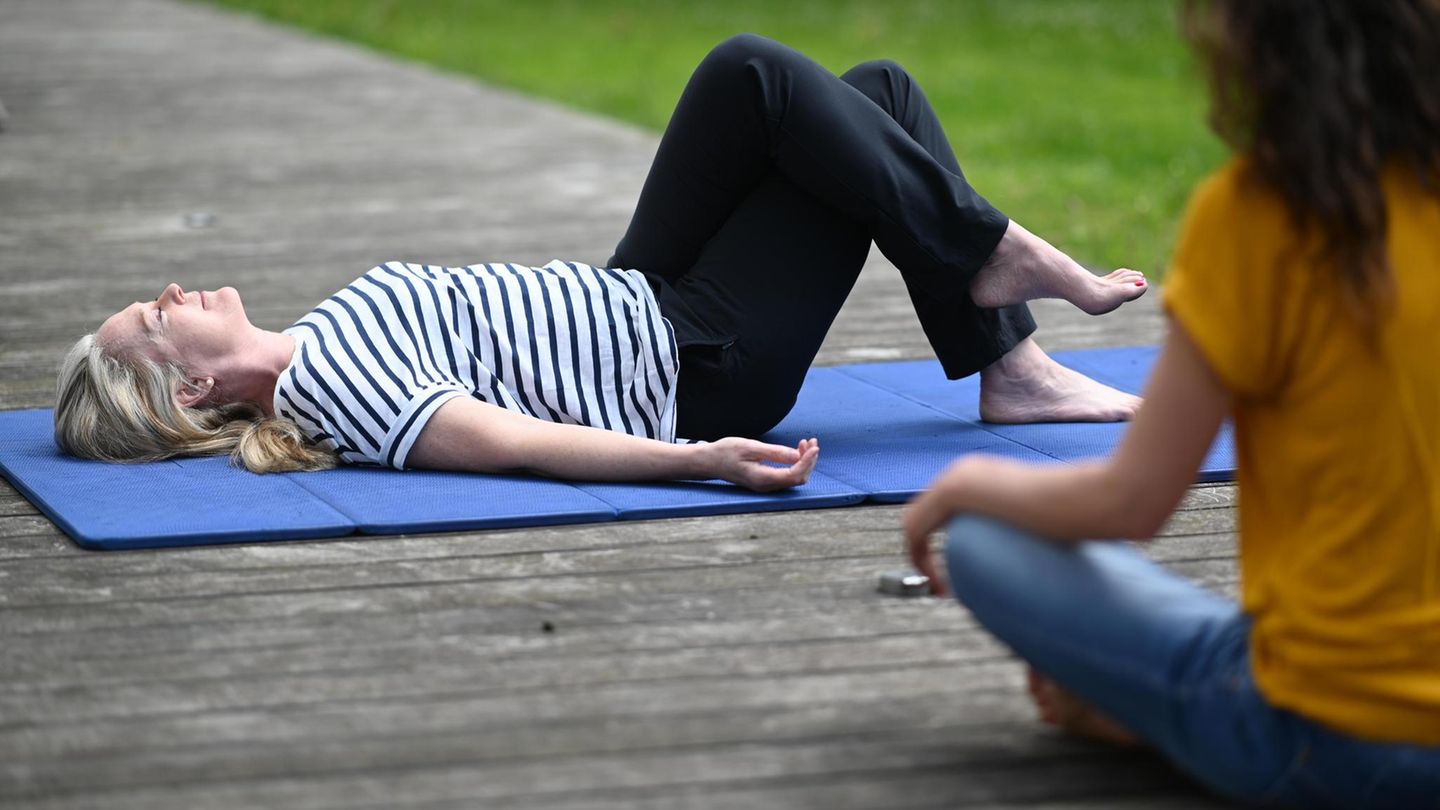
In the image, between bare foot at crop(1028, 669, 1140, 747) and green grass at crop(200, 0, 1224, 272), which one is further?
green grass at crop(200, 0, 1224, 272)

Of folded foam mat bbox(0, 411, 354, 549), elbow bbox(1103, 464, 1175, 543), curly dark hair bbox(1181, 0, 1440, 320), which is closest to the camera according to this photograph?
curly dark hair bbox(1181, 0, 1440, 320)

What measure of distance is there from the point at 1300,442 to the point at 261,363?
6.59 ft

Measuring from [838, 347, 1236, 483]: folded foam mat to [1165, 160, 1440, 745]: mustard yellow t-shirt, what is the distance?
4.40ft

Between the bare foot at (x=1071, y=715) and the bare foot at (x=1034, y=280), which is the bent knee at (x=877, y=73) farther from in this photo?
the bare foot at (x=1071, y=715)

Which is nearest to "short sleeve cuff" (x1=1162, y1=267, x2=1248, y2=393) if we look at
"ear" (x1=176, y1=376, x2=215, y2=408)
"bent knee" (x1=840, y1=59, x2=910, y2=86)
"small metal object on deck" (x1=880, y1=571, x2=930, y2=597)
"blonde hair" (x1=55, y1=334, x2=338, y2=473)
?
"small metal object on deck" (x1=880, y1=571, x2=930, y2=597)

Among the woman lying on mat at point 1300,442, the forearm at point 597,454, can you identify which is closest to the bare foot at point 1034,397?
the forearm at point 597,454

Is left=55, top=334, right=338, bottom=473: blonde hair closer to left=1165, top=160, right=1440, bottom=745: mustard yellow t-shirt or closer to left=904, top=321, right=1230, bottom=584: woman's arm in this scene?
left=904, top=321, right=1230, bottom=584: woman's arm

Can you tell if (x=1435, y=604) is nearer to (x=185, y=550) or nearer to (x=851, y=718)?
(x=851, y=718)

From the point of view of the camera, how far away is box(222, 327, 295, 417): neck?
→ 10.8ft

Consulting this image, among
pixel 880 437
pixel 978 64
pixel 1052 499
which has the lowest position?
pixel 978 64

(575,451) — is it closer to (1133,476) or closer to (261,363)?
(261,363)

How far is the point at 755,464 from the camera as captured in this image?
3.10 metres

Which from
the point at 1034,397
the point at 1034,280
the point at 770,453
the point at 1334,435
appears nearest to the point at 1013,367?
the point at 1034,397

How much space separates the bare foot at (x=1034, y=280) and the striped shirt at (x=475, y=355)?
584 millimetres
